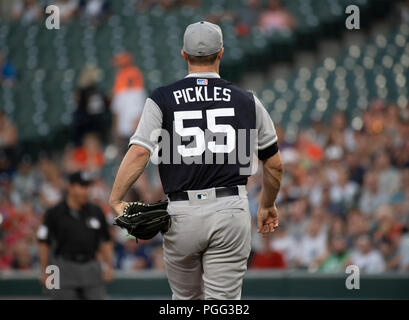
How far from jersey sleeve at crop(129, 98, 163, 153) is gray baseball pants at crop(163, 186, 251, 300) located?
0.33 metres

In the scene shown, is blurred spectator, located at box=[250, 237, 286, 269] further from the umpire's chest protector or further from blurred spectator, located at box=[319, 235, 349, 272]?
the umpire's chest protector

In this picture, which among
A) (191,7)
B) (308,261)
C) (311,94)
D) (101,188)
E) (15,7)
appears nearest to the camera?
(308,261)

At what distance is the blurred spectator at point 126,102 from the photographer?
11.9 metres

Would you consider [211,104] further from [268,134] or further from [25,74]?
[25,74]

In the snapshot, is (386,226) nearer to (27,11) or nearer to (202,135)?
(202,135)

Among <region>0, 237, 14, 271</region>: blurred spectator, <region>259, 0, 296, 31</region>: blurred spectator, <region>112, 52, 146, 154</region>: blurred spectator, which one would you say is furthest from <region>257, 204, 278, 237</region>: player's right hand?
<region>259, 0, 296, 31</region>: blurred spectator

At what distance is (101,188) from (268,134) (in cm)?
689

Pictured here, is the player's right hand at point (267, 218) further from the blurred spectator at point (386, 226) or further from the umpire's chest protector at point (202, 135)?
the blurred spectator at point (386, 226)

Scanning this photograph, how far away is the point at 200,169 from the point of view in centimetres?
447

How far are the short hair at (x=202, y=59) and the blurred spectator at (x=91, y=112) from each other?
25.3ft

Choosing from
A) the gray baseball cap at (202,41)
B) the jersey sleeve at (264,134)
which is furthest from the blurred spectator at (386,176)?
the gray baseball cap at (202,41)

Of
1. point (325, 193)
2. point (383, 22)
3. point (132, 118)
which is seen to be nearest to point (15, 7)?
point (132, 118)

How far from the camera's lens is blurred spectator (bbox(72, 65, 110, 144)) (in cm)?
1226

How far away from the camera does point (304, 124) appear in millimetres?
11562
